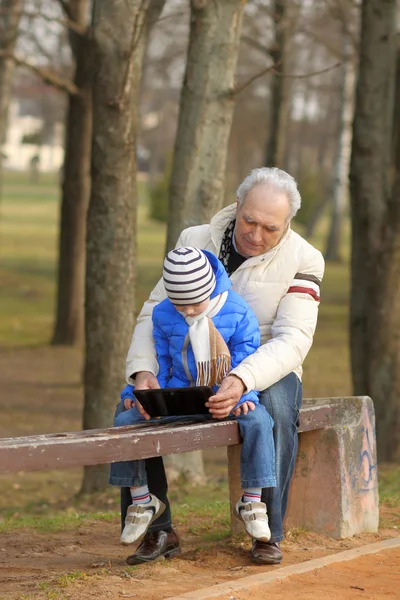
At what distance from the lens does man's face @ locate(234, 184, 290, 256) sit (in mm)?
5070

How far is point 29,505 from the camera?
8.90 metres

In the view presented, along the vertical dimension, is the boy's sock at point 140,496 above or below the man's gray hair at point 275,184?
below

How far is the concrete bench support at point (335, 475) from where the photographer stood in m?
5.52

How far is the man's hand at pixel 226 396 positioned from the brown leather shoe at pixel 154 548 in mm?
690

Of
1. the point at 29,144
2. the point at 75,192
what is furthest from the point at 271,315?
the point at 29,144

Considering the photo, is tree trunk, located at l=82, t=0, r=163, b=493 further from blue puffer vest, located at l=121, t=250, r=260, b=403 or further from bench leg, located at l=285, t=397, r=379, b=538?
blue puffer vest, located at l=121, t=250, r=260, b=403

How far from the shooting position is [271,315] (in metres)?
5.20

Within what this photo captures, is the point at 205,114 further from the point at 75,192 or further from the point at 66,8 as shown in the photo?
the point at 75,192

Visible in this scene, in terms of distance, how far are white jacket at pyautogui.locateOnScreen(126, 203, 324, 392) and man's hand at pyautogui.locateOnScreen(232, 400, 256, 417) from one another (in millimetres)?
247

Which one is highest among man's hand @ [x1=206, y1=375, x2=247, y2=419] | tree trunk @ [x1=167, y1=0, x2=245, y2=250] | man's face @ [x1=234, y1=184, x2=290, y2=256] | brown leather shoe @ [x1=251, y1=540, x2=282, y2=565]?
tree trunk @ [x1=167, y1=0, x2=245, y2=250]

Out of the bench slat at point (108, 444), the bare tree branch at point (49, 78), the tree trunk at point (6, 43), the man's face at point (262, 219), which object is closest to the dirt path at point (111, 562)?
the bench slat at point (108, 444)

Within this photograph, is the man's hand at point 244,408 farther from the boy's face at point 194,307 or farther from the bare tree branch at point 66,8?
the bare tree branch at point 66,8

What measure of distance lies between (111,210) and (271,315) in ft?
11.2

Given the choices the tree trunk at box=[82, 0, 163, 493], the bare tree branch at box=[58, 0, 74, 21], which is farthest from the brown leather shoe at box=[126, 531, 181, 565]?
the bare tree branch at box=[58, 0, 74, 21]
